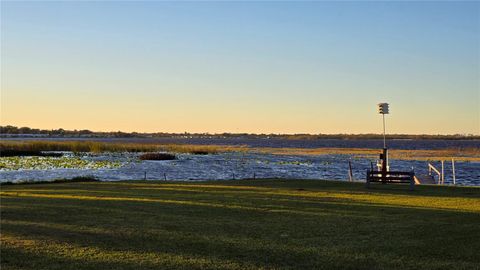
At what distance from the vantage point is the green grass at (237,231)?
10703 mm

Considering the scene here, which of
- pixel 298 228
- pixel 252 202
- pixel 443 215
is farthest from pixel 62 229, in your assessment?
pixel 443 215

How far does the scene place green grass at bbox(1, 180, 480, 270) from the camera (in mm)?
10703

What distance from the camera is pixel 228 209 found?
1762cm

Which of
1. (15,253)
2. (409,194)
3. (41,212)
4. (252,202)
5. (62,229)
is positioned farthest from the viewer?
(409,194)

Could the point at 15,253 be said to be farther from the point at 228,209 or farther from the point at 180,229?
the point at 228,209

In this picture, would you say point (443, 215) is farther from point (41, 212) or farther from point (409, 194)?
point (41, 212)

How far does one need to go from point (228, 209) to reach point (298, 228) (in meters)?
3.92

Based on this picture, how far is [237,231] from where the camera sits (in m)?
13.7

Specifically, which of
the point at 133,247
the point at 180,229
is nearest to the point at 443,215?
the point at 180,229

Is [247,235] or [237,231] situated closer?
[247,235]

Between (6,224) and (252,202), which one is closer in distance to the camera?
(6,224)

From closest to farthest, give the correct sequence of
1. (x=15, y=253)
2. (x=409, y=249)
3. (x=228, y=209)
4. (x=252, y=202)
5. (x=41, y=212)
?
(x=15, y=253) < (x=409, y=249) < (x=41, y=212) < (x=228, y=209) < (x=252, y=202)

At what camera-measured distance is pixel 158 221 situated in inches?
594

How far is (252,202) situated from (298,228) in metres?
5.69
